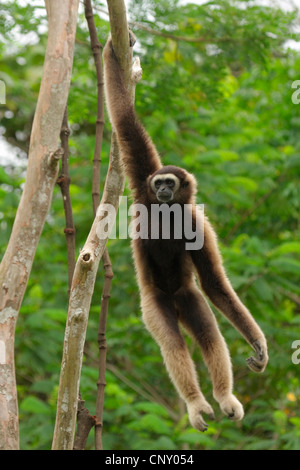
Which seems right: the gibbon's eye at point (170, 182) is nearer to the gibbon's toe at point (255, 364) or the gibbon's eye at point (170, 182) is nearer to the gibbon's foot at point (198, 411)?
the gibbon's toe at point (255, 364)

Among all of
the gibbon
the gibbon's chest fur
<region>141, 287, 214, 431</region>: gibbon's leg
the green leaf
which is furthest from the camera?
the green leaf

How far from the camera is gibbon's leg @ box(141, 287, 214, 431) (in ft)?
13.7

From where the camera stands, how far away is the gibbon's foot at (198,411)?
160 inches

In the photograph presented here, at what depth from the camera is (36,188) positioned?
352 cm

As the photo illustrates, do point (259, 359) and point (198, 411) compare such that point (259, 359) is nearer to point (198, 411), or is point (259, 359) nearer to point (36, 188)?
point (198, 411)

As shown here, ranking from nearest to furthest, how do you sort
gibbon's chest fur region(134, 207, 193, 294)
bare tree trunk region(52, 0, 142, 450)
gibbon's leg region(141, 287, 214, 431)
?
bare tree trunk region(52, 0, 142, 450), gibbon's leg region(141, 287, 214, 431), gibbon's chest fur region(134, 207, 193, 294)

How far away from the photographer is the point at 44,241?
8.96 metres

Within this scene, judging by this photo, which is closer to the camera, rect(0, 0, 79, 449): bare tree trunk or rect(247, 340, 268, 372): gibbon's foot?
rect(0, 0, 79, 449): bare tree trunk

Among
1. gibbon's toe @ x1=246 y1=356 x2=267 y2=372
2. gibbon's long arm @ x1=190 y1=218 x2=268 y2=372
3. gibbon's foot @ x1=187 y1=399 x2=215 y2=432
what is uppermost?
gibbon's long arm @ x1=190 y1=218 x2=268 y2=372

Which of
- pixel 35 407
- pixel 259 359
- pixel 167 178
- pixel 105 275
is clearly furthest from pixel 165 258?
pixel 35 407

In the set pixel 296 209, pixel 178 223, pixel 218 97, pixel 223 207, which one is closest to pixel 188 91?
pixel 218 97

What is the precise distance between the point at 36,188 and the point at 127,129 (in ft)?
4.37

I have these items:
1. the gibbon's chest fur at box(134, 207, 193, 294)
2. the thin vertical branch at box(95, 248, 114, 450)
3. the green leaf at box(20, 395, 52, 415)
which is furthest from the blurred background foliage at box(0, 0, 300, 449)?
the thin vertical branch at box(95, 248, 114, 450)

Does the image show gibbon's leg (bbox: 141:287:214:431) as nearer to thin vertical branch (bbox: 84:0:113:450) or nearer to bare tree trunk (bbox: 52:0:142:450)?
thin vertical branch (bbox: 84:0:113:450)
